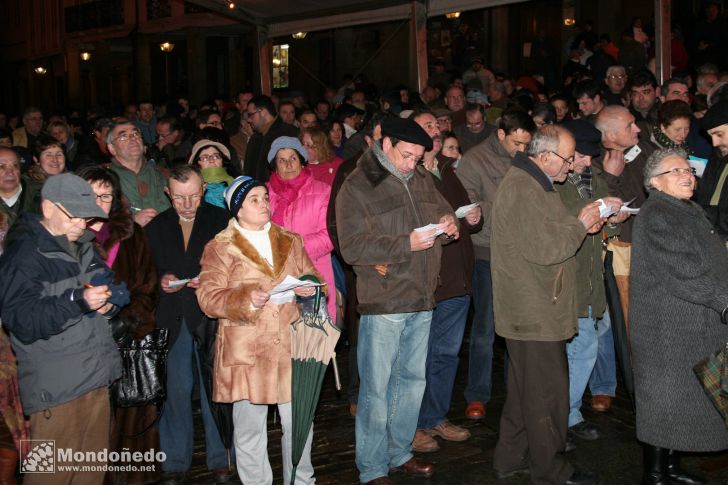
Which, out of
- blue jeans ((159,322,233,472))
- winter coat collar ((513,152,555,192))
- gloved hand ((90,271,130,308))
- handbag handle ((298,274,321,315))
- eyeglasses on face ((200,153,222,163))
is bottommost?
blue jeans ((159,322,233,472))

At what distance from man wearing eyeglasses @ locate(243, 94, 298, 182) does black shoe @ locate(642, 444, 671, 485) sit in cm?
520

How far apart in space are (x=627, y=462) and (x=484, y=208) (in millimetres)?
2193

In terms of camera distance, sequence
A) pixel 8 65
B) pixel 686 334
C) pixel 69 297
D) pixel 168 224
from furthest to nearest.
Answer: pixel 8 65 → pixel 168 224 → pixel 686 334 → pixel 69 297

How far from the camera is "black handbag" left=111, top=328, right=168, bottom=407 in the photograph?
17.3 ft

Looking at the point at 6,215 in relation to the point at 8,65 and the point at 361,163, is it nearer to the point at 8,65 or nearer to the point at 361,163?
the point at 361,163

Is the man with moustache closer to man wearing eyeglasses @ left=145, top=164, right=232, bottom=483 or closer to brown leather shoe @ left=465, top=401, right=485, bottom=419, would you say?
brown leather shoe @ left=465, top=401, right=485, bottom=419

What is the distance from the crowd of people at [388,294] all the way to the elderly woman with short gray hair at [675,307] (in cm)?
1

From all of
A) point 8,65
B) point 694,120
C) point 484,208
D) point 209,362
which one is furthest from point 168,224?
point 8,65

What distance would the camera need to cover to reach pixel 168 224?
5746 millimetres

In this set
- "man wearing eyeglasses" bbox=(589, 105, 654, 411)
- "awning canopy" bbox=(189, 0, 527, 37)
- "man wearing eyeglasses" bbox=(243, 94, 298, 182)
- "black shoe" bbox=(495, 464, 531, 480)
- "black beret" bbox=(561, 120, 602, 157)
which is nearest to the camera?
"black shoe" bbox=(495, 464, 531, 480)

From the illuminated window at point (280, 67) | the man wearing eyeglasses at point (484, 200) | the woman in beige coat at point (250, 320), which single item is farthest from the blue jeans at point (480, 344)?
the illuminated window at point (280, 67)

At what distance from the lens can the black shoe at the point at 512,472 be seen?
556 centimetres

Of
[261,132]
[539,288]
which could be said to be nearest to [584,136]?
[539,288]

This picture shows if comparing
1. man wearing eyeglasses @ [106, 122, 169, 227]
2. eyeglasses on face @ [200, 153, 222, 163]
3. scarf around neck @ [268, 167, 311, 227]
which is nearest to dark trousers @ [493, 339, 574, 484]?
scarf around neck @ [268, 167, 311, 227]
